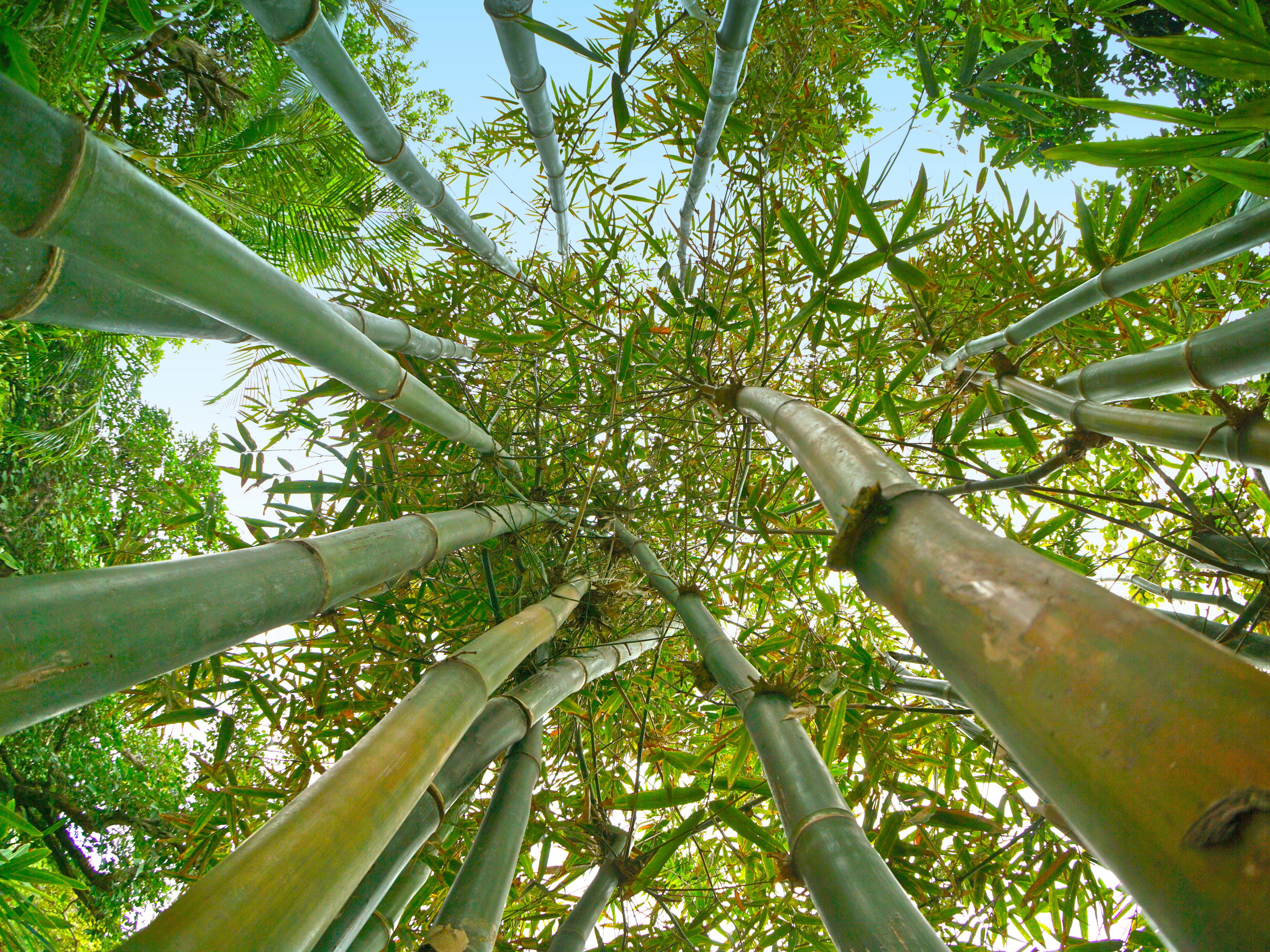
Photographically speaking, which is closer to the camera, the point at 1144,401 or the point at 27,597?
the point at 27,597

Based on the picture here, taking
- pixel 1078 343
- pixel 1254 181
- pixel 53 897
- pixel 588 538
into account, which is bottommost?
pixel 1254 181

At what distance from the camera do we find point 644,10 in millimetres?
1660

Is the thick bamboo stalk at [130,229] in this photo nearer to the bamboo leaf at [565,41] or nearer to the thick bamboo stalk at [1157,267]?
the bamboo leaf at [565,41]

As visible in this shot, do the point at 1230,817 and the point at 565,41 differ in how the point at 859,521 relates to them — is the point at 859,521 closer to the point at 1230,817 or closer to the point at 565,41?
the point at 1230,817

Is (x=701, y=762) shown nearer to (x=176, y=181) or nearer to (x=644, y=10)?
(x=644, y=10)

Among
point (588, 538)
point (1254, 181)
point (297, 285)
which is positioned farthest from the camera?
point (588, 538)

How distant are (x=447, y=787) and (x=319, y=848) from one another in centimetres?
68

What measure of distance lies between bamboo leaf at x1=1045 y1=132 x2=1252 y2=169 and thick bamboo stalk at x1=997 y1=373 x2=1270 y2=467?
0.45 meters

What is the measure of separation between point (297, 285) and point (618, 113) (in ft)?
3.44

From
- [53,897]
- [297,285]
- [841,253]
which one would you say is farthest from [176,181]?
[53,897]

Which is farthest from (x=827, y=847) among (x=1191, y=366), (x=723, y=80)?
(x=723, y=80)

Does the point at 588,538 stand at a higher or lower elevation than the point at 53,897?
lower

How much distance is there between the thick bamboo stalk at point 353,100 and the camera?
1.44m

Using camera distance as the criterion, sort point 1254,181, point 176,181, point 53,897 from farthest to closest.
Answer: point 53,897 → point 176,181 → point 1254,181
